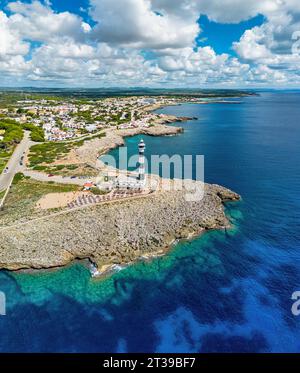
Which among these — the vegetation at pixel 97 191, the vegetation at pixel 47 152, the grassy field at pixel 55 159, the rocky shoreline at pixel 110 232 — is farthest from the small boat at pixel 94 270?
the vegetation at pixel 47 152

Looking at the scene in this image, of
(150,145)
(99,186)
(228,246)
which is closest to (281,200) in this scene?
(228,246)

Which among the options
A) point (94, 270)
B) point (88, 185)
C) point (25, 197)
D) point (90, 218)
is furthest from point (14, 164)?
point (94, 270)

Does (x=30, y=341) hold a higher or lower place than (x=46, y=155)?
lower

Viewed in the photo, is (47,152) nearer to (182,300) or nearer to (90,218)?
(90,218)

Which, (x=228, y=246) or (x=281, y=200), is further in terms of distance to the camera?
(x=281, y=200)

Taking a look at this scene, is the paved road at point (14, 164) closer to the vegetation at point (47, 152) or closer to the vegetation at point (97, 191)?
the vegetation at point (47, 152)

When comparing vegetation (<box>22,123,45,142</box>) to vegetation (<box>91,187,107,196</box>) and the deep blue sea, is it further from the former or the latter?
the deep blue sea

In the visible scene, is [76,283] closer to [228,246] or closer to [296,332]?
[228,246]
